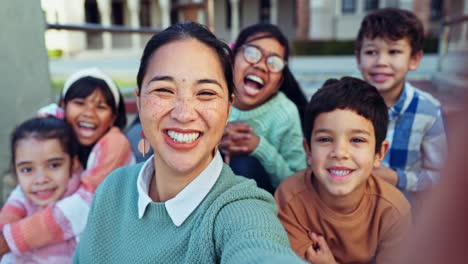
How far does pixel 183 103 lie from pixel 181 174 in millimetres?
265

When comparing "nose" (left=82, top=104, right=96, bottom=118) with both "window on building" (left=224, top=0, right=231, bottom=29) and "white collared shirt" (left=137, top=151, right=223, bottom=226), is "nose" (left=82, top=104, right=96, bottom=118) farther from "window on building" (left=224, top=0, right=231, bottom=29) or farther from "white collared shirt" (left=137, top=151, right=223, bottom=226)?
"window on building" (left=224, top=0, right=231, bottom=29)

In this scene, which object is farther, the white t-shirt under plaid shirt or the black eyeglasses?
the black eyeglasses

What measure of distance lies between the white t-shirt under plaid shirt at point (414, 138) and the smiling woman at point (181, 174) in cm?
121

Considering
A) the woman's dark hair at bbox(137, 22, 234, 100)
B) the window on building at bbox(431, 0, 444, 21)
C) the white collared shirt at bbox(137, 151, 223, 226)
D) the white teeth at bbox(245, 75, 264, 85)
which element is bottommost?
the white collared shirt at bbox(137, 151, 223, 226)

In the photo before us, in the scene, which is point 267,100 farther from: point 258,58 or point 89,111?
point 89,111

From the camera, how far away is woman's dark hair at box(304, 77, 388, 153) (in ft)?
5.52

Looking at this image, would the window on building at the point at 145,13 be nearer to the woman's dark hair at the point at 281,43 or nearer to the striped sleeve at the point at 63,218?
the woman's dark hair at the point at 281,43

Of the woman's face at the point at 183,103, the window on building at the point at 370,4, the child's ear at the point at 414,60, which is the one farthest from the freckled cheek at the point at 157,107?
the window on building at the point at 370,4

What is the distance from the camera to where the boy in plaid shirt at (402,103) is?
213cm

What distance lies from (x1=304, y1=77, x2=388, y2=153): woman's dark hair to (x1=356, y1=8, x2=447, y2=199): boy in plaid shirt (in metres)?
0.45

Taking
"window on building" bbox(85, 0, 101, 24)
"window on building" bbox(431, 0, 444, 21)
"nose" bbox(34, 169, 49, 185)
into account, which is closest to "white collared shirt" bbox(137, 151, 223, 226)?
"nose" bbox(34, 169, 49, 185)

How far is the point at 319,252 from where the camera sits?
5.26 ft

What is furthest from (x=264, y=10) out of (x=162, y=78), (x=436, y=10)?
(x=162, y=78)

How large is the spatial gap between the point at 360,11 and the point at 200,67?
1983 centimetres
